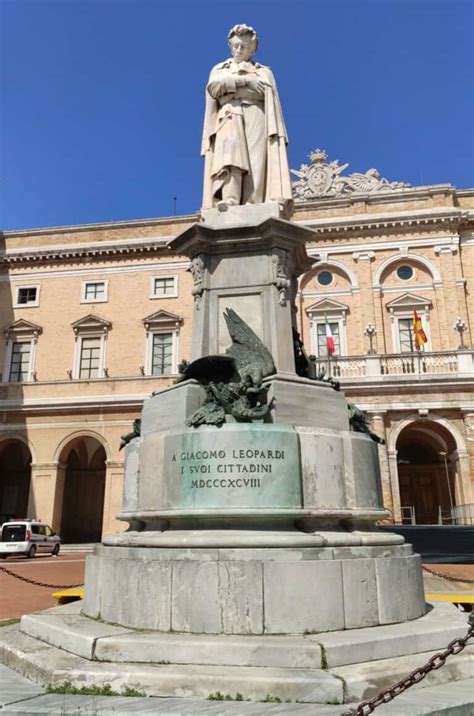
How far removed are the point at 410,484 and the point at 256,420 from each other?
2937 centimetres

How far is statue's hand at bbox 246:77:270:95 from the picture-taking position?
760 cm

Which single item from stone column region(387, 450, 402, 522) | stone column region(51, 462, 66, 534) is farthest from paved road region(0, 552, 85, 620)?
stone column region(387, 450, 402, 522)

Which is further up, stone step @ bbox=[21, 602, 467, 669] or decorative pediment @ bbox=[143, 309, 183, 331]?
decorative pediment @ bbox=[143, 309, 183, 331]

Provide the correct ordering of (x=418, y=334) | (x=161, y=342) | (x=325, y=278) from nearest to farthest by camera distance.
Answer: (x=418, y=334)
(x=325, y=278)
(x=161, y=342)

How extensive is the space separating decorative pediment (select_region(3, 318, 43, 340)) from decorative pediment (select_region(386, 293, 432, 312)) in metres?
20.5

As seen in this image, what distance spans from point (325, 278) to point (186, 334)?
338 inches

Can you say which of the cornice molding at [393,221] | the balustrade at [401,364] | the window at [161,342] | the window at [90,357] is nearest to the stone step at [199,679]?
the balustrade at [401,364]

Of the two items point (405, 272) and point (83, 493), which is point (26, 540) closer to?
point (83, 493)

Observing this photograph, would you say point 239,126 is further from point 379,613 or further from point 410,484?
point 410,484

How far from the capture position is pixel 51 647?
14.6 ft

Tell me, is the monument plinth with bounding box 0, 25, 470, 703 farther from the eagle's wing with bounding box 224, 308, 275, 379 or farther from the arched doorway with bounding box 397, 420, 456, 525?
the arched doorway with bounding box 397, 420, 456, 525

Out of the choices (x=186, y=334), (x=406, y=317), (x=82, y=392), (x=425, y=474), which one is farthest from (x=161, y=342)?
(x=425, y=474)

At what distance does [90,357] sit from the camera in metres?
33.2

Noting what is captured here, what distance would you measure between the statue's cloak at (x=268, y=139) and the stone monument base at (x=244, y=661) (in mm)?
5135
